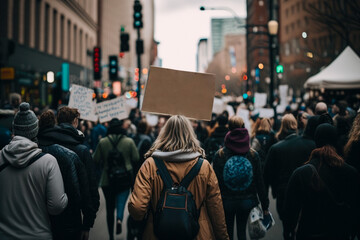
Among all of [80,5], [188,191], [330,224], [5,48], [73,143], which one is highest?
[80,5]

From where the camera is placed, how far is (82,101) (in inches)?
346

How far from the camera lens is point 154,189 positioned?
375cm

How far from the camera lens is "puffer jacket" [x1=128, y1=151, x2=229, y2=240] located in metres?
3.67

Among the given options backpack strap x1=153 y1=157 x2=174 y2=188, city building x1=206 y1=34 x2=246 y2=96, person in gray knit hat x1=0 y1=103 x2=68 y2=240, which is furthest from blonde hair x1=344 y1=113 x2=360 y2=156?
city building x1=206 y1=34 x2=246 y2=96

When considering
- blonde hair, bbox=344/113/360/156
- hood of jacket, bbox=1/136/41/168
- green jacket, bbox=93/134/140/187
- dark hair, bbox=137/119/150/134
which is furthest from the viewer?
dark hair, bbox=137/119/150/134

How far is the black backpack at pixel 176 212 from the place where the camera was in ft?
11.4

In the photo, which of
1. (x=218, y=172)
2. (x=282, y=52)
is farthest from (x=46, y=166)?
(x=282, y=52)

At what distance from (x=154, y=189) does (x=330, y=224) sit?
1588 mm

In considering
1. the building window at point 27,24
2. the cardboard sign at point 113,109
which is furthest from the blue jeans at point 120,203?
the building window at point 27,24

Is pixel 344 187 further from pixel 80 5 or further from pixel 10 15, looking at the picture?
pixel 80 5

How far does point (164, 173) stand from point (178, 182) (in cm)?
14

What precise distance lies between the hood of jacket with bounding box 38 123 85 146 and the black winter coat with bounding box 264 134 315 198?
2842 mm

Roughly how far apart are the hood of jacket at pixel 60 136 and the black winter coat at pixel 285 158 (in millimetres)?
2842

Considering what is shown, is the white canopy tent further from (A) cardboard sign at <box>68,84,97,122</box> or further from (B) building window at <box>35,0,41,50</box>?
(B) building window at <box>35,0,41,50</box>
